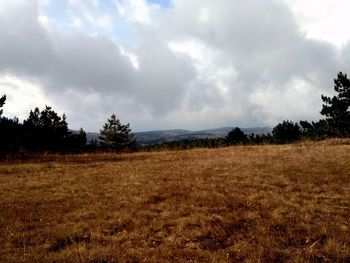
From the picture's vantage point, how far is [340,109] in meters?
52.5

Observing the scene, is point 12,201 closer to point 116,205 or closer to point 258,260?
point 116,205

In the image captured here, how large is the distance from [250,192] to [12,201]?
9.78m

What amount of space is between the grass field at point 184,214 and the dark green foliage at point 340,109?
3362cm

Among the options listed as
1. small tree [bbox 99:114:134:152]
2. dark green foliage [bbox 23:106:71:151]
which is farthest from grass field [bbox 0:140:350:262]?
small tree [bbox 99:114:134:152]

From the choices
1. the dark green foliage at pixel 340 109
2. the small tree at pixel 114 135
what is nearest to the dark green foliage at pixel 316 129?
the dark green foliage at pixel 340 109

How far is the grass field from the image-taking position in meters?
10.0

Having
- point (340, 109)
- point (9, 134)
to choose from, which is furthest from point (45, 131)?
point (340, 109)

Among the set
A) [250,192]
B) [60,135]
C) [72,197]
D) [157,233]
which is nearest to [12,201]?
[72,197]

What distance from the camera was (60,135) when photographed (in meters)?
60.1

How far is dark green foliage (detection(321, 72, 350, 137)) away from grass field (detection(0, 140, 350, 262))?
33622 mm

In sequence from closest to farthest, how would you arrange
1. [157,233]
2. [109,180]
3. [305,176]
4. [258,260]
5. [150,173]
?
[258,260] < [157,233] < [305,176] < [109,180] < [150,173]

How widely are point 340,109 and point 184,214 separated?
46.0 metres

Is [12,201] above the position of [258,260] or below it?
above

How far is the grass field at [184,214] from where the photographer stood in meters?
10.0
